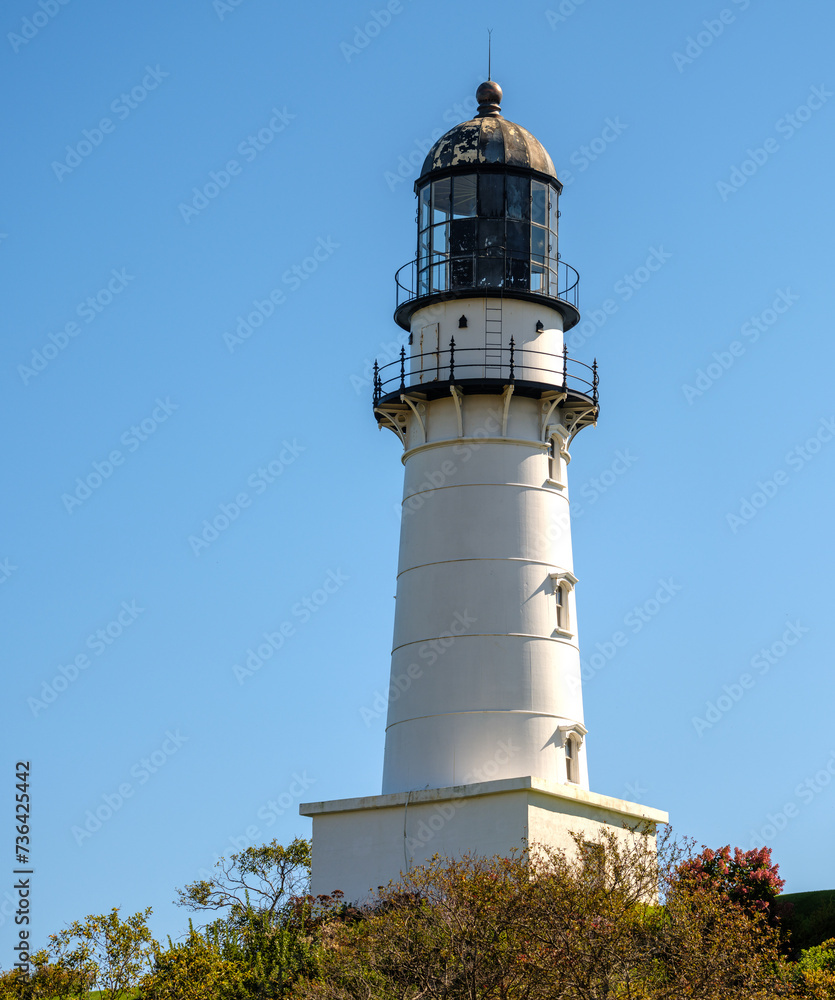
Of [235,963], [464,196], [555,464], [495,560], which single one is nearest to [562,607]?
[495,560]

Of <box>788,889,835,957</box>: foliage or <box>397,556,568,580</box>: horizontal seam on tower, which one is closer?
<box>788,889,835,957</box>: foliage

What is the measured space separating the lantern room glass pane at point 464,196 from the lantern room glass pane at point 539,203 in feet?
3.90

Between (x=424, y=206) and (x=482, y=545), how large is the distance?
7324mm

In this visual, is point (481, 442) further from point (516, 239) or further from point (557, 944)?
point (557, 944)

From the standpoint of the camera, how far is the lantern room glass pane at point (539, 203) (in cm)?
3225

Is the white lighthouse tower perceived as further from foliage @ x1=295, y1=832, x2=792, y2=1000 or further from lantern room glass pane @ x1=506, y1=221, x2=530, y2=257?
foliage @ x1=295, y1=832, x2=792, y2=1000

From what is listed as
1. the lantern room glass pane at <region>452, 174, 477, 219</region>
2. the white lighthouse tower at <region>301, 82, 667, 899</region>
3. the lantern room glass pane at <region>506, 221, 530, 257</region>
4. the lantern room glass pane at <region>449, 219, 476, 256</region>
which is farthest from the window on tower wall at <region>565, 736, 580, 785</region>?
the lantern room glass pane at <region>452, 174, 477, 219</region>

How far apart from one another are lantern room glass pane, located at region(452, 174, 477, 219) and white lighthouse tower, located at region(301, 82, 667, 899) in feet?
0.09

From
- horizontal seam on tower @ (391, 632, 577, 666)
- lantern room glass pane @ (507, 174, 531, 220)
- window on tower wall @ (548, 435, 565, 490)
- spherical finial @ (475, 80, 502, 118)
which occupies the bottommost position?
horizontal seam on tower @ (391, 632, 577, 666)

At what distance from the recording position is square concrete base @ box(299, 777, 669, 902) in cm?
2722

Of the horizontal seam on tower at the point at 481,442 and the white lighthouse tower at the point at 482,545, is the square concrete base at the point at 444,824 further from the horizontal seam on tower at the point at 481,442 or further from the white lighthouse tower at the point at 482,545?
the horizontal seam on tower at the point at 481,442

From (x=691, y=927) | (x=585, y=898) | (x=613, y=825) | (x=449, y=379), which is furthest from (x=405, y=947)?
(x=449, y=379)

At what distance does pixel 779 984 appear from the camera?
2156 centimetres

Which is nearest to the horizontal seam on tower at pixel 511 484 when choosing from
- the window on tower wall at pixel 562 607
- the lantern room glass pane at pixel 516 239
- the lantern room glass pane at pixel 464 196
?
the window on tower wall at pixel 562 607
